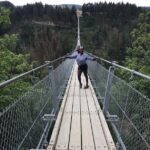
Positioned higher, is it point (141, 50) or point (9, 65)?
point (9, 65)

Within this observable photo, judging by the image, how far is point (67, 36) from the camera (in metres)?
106

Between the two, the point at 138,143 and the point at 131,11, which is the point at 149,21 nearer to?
the point at 138,143

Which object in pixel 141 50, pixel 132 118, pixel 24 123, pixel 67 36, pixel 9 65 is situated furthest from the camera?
pixel 67 36

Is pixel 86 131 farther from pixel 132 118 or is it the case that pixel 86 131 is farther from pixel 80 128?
pixel 132 118

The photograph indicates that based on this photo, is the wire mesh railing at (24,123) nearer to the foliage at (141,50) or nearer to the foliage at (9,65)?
the foliage at (9,65)

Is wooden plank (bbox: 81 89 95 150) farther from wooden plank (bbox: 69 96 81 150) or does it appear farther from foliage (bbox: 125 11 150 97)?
foliage (bbox: 125 11 150 97)

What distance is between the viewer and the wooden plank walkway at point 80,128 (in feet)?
18.5

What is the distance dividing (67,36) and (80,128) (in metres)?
100

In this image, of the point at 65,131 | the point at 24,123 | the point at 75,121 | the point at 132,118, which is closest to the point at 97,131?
the point at 65,131

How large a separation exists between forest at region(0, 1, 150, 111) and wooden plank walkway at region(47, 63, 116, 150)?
3.15 ft

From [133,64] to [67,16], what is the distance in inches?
4500

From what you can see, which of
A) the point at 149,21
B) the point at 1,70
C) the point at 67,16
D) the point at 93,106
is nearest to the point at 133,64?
the point at 149,21

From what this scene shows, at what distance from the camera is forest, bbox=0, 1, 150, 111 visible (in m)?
19.6

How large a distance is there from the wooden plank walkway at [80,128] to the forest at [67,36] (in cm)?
96
